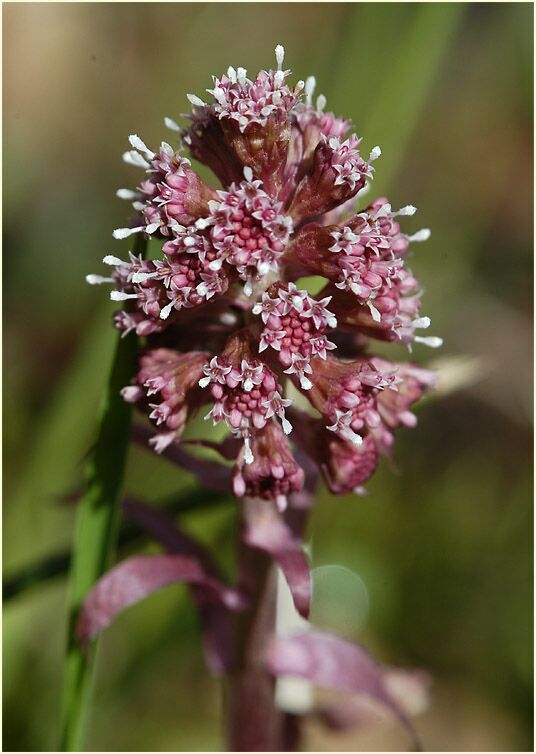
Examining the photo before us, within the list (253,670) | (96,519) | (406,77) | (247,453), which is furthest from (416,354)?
(96,519)

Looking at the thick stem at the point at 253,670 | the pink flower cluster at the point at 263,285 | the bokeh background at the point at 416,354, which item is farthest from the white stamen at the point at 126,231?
the bokeh background at the point at 416,354

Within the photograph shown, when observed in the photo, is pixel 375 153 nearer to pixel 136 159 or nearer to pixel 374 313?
pixel 374 313

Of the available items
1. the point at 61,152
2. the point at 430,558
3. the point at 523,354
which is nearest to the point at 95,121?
the point at 61,152

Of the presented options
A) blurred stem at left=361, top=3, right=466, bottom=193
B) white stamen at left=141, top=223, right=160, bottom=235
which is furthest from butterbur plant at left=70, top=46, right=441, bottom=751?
blurred stem at left=361, top=3, right=466, bottom=193

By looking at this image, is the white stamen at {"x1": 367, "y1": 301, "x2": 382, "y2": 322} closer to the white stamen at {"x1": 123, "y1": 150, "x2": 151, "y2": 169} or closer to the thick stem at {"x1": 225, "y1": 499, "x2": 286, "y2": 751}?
the white stamen at {"x1": 123, "y1": 150, "x2": 151, "y2": 169}

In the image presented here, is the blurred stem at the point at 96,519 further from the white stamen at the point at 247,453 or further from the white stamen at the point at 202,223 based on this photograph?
the white stamen at the point at 247,453

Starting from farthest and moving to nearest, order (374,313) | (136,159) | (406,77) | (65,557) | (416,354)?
(416,354) → (406,77) → (65,557) → (136,159) → (374,313)
